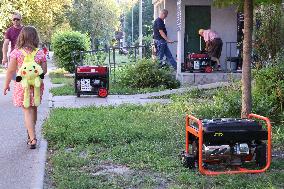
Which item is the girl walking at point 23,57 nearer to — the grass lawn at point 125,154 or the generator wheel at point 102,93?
the grass lawn at point 125,154

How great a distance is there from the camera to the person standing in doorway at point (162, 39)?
17.2 metres

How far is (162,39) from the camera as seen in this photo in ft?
57.0

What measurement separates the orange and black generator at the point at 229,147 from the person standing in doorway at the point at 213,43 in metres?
10.9

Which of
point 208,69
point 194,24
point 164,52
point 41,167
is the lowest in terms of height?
point 41,167

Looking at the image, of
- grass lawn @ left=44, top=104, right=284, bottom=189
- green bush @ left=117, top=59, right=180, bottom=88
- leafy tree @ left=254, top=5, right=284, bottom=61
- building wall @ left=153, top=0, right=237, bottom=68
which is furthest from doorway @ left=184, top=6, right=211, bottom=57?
grass lawn @ left=44, top=104, right=284, bottom=189

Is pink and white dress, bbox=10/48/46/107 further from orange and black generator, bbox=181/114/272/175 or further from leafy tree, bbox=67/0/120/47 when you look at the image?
leafy tree, bbox=67/0/120/47

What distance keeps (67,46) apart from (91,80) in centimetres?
1072

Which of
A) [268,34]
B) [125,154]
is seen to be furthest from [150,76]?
[125,154]

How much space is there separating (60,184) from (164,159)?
4.92 ft

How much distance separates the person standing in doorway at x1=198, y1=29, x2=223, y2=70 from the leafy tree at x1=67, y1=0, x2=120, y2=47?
34.8 m

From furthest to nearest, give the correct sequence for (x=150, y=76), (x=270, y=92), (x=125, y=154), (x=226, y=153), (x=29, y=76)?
(x=150, y=76)
(x=270, y=92)
(x=29, y=76)
(x=125, y=154)
(x=226, y=153)

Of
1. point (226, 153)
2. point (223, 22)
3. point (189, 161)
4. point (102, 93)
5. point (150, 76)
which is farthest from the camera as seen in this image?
point (223, 22)

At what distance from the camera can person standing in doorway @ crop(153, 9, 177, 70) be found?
1719cm

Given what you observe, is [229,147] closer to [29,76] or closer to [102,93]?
[29,76]
